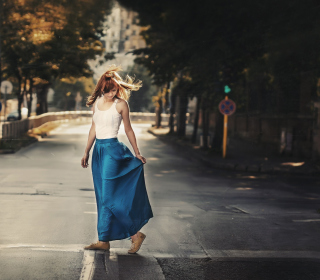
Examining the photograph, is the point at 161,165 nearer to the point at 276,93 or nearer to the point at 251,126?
the point at 276,93

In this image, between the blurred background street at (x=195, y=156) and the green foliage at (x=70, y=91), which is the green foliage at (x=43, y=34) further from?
the green foliage at (x=70, y=91)

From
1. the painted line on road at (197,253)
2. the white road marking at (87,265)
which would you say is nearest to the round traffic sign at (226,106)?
the painted line on road at (197,253)

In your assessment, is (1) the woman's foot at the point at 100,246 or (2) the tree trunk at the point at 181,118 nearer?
(1) the woman's foot at the point at 100,246

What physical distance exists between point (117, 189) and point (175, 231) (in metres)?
1.80

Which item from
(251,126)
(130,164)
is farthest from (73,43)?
(130,164)

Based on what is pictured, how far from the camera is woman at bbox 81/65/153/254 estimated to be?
679 centimetres

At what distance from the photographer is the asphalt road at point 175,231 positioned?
612 cm

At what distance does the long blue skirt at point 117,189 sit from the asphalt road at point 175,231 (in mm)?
271

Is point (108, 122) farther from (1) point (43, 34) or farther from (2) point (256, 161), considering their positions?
(1) point (43, 34)

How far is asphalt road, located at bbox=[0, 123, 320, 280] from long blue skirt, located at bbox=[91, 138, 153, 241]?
0.27m

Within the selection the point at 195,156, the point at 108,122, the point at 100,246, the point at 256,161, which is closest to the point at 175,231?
the point at 100,246

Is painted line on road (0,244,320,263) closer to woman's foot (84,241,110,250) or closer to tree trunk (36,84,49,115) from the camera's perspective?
woman's foot (84,241,110,250)

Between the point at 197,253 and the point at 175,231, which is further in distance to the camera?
the point at 175,231

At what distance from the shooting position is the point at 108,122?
22.4 feet
